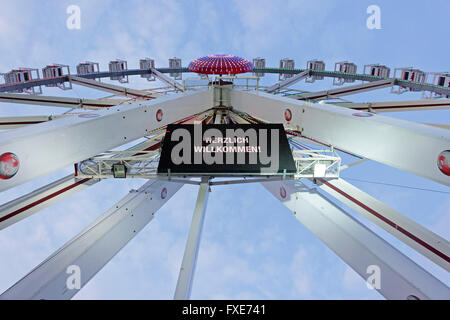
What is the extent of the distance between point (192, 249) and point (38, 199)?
4.42 meters

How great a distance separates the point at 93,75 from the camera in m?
19.0

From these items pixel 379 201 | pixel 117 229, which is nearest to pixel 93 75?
pixel 117 229

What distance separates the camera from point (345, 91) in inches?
582

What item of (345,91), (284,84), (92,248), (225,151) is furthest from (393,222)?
(284,84)

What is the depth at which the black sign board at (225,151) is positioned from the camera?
670 centimetres

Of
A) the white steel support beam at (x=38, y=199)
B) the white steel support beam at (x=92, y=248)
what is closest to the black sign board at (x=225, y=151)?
the white steel support beam at (x=92, y=248)

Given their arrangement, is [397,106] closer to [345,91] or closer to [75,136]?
[345,91]

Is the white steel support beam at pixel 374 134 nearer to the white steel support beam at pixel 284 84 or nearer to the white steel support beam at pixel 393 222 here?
the white steel support beam at pixel 393 222

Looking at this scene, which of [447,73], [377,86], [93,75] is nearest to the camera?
[447,73]

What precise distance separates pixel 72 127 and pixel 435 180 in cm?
695
